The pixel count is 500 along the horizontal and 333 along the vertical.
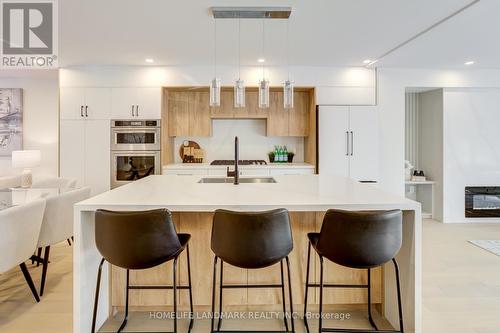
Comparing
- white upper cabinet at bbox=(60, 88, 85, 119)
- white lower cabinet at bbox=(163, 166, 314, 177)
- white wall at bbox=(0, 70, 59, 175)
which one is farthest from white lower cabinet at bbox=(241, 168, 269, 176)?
white wall at bbox=(0, 70, 59, 175)

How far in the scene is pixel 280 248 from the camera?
5.66ft

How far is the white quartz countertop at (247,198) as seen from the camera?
1.85 m

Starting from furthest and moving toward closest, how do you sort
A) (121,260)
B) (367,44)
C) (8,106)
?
(8,106)
(367,44)
(121,260)

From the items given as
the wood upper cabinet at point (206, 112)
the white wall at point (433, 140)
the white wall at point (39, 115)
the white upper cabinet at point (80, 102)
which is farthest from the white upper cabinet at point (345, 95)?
the white wall at point (39, 115)

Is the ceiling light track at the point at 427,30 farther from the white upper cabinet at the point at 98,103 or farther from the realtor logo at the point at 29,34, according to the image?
the white upper cabinet at the point at 98,103

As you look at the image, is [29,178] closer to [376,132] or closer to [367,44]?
[367,44]

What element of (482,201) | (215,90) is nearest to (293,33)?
(215,90)

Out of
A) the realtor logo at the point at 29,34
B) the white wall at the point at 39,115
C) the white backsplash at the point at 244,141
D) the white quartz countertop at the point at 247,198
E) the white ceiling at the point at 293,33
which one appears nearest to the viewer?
the white quartz countertop at the point at 247,198

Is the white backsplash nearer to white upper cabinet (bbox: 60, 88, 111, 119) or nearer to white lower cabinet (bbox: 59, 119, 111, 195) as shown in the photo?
white lower cabinet (bbox: 59, 119, 111, 195)

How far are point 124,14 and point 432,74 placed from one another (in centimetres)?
440

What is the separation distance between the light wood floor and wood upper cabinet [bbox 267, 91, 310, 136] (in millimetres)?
2381

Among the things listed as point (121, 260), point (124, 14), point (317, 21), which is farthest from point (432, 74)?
point (121, 260)

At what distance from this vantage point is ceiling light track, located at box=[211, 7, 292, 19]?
2.77 metres

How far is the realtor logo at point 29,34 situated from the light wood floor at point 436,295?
7.92ft
